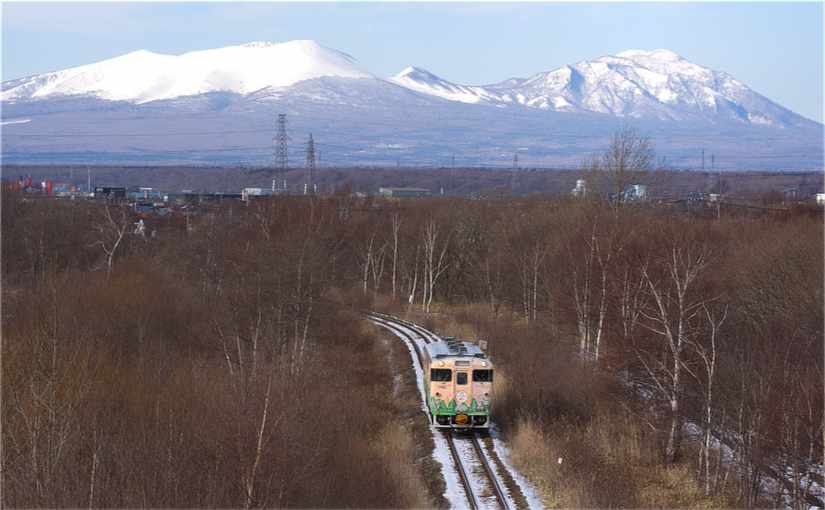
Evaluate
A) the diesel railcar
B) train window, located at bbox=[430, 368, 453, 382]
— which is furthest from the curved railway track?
train window, located at bbox=[430, 368, 453, 382]

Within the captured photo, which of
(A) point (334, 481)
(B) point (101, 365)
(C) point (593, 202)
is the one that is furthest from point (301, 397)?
(C) point (593, 202)

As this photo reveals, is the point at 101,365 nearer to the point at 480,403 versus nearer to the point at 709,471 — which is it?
the point at 480,403

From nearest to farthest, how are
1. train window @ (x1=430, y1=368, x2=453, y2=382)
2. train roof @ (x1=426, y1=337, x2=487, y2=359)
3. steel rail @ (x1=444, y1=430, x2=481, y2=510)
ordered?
steel rail @ (x1=444, y1=430, x2=481, y2=510), train window @ (x1=430, y1=368, x2=453, y2=382), train roof @ (x1=426, y1=337, x2=487, y2=359)

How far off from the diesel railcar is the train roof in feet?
0.69

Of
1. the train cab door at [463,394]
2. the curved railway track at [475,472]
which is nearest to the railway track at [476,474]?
the curved railway track at [475,472]

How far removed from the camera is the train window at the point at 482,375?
26.1m

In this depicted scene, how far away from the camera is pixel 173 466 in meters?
16.6

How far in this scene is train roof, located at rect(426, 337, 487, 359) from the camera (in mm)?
26609

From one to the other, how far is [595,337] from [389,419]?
13.8m

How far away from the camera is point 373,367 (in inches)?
1441

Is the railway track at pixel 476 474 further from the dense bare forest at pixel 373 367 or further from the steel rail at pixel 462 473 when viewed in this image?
the dense bare forest at pixel 373 367

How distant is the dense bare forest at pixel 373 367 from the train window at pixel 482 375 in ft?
4.95

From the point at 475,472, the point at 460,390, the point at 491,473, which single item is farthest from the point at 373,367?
the point at 491,473

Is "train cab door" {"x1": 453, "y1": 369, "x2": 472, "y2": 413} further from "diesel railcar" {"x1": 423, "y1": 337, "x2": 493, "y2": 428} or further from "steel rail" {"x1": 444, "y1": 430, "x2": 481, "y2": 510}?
"steel rail" {"x1": 444, "y1": 430, "x2": 481, "y2": 510}
